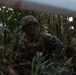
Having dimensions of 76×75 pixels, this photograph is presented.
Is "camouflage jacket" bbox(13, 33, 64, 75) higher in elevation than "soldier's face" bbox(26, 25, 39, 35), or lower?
lower

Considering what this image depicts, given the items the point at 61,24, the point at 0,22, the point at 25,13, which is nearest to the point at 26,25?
the point at 0,22

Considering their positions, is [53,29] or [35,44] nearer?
[35,44]

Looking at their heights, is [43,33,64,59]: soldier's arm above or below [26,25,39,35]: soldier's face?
below

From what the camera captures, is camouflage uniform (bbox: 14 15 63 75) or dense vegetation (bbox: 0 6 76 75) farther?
camouflage uniform (bbox: 14 15 63 75)

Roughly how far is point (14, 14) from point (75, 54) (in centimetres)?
64

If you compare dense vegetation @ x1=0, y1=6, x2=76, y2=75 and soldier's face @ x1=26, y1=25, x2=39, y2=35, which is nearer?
dense vegetation @ x1=0, y1=6, x2=76, y2=75

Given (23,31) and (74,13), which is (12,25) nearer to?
(23,31)

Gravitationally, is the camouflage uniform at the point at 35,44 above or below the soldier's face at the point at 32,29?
below

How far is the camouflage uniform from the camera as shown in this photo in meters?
1.25

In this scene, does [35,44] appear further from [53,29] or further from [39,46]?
[53,29]

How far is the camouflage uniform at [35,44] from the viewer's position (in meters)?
1.25

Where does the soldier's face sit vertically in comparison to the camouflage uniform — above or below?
above

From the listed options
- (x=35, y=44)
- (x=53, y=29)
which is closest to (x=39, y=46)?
(x=35, y=44)

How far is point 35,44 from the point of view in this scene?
4.29 ft
